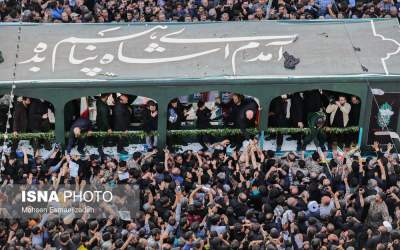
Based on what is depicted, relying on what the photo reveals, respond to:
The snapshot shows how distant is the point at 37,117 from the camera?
2288 cm

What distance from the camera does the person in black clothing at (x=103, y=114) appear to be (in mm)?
23000

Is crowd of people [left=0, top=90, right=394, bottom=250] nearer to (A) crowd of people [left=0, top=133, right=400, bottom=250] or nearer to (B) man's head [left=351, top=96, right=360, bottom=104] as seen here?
(A) crowd of people [left=0, top=133, right=400, bottom=250]

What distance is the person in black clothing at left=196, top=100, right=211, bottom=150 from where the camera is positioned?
23281mm

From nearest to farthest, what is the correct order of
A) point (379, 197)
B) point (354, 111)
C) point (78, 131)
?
point (379, 197), point (78, 131), point (354, 111)

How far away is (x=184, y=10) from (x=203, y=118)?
447 cm

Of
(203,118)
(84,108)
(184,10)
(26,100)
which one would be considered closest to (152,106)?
(203,118)

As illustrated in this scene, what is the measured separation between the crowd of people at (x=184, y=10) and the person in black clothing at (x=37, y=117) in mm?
3636

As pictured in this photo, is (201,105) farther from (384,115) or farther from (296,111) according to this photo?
(384,115)

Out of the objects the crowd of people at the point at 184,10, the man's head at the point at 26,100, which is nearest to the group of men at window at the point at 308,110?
the crowd of people at the point at 184,10

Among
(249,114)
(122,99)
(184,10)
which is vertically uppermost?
(184,10)

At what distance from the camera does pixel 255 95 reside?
74.6ft

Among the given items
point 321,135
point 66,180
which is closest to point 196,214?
point 66,180

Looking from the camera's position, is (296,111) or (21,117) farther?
(296,111)

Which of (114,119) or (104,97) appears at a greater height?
(104,97)
